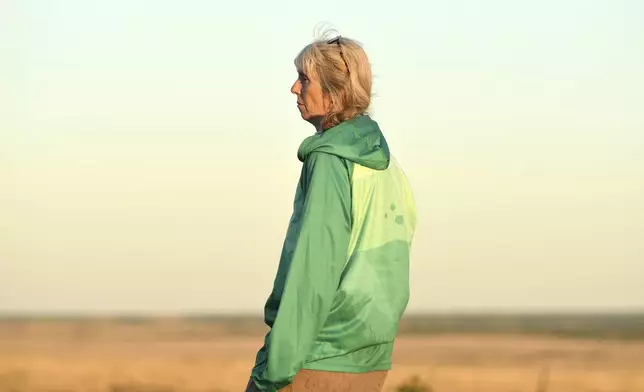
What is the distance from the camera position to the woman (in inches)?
161

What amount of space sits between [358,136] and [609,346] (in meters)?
25.6

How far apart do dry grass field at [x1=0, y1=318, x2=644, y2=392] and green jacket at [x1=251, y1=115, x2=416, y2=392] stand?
7911mm

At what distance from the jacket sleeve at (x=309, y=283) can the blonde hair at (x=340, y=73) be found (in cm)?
26

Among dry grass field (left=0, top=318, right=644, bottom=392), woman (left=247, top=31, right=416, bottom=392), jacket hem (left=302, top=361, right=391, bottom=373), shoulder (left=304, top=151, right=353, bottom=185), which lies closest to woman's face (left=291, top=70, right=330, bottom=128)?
woman (left=247, top=31, right=416, bottom=392)

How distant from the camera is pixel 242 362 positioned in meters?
23.1

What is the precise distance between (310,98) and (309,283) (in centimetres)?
59

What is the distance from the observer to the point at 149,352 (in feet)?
89.5

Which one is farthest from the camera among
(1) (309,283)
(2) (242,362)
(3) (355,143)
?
(2) (242,362)

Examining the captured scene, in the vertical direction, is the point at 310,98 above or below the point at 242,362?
above

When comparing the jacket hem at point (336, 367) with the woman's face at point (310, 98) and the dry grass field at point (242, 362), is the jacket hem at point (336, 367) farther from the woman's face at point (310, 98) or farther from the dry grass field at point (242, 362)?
the dry grass field at point (242, 362)

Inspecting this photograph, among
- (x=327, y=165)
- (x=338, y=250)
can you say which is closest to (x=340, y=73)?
(x=327, y=165)

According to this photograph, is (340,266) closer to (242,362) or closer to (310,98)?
(310,98)

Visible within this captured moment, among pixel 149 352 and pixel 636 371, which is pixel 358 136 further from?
pixel 149 352

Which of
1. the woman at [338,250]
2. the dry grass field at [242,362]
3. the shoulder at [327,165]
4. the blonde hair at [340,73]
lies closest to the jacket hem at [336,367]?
the woman at [338,250]
